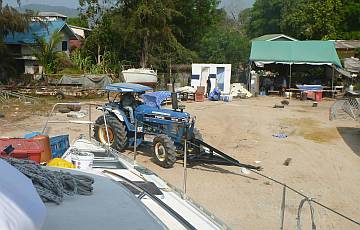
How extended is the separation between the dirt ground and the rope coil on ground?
4.11 meters

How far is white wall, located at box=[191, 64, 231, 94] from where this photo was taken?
2677 cm

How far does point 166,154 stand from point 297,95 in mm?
18478

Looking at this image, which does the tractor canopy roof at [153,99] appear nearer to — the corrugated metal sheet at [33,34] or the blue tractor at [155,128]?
the blue tractor at [155,128]

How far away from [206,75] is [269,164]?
16524 mm

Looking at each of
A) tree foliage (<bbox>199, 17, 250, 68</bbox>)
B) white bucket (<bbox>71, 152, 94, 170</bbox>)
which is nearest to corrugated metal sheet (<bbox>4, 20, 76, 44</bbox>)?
tree foliage (<bbox>199, 17, 250, 68</bbox>)

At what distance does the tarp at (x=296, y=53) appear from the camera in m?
27.6

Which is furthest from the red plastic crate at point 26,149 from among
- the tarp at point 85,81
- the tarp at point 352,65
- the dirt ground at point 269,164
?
the tarp at point 352,65

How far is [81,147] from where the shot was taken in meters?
7.61

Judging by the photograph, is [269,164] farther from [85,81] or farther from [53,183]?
[85,81]

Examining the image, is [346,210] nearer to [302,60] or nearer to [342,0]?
[302,60]

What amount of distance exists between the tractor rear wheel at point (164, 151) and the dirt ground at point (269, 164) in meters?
0.16

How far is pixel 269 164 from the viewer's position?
1114cm

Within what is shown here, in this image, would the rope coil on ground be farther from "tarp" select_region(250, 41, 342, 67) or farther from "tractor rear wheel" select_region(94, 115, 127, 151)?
"tarp" select_region(250, 41, 342, 67)

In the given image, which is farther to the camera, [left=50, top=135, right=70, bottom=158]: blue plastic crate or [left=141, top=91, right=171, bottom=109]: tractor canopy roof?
[left=141, top=91, right=171, bottom=109]: tractor canopy roof
